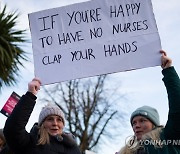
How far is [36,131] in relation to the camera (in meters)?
2.89

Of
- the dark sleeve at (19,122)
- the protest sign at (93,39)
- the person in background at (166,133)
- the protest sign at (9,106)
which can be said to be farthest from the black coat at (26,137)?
the protest sign at (9,106)

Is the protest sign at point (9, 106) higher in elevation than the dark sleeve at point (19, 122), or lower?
higher

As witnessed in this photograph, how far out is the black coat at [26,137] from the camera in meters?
2.62

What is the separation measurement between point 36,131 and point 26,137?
168 millimetres

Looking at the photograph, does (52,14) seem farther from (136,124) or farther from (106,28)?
(136,124)

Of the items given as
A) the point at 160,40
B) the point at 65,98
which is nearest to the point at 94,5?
the point at 160,40

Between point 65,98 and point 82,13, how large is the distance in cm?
1759

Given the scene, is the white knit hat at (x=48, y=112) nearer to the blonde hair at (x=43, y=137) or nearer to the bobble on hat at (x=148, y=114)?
the blonde hair at (x=43, y=137)

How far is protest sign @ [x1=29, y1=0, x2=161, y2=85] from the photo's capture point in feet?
9.42

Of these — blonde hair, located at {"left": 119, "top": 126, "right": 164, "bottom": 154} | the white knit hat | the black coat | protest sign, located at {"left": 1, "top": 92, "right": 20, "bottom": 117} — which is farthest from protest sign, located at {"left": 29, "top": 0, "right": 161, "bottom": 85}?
protest sign, located at {"left": 1, "top": 92, "right": 20, "bottom": 117}

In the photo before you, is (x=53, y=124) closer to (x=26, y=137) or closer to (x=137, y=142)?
(x=26, y=137)

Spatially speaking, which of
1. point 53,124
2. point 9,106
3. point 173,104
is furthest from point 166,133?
point 9,106

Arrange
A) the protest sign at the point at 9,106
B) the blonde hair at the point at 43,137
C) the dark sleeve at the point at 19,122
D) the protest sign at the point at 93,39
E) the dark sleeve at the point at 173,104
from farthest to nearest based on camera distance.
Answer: the protest sign at the point at 9,106 → the protest sign at the point at 93,39 → the blonde hair at the point at 43,137 → the dark sleeve at the point at 19,122 → the dark sleeve at the point at 173,104

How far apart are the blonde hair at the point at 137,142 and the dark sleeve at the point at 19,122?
669 millimetres
